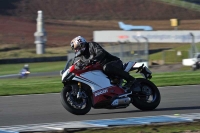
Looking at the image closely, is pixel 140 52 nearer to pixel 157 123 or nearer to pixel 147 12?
pixel 157 123

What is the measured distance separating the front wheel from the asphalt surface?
0.13m

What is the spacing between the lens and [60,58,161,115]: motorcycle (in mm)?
→ 9031

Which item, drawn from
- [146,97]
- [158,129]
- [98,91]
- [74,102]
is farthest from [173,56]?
[158,129]

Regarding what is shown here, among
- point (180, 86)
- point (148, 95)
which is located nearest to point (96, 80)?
point (148, 95)

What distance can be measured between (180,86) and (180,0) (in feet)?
244

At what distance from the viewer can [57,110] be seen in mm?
10055

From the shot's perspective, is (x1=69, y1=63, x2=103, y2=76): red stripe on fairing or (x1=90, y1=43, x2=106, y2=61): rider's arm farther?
(x1=90, y1=43, x2=106, y2=61): rider's arm

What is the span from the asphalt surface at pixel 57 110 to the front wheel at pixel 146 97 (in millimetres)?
134

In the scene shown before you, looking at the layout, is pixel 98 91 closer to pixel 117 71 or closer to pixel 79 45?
pixel 117 71

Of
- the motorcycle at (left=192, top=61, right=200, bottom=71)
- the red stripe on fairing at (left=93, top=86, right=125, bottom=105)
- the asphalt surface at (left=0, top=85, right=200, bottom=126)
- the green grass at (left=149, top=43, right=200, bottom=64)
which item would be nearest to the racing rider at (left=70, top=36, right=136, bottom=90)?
the red stripe on fairing at (left=93, top=86, right=125, bottom=105)

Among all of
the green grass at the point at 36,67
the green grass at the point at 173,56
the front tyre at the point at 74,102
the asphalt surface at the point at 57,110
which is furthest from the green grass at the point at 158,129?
the green grass at the point at 36,67

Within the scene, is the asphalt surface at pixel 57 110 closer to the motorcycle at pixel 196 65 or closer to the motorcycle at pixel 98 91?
→ the motorcycle at pixel 98 91

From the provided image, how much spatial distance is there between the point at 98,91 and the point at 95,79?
0.22 meters

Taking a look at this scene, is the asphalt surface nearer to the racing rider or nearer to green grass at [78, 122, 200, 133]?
the racing rider
